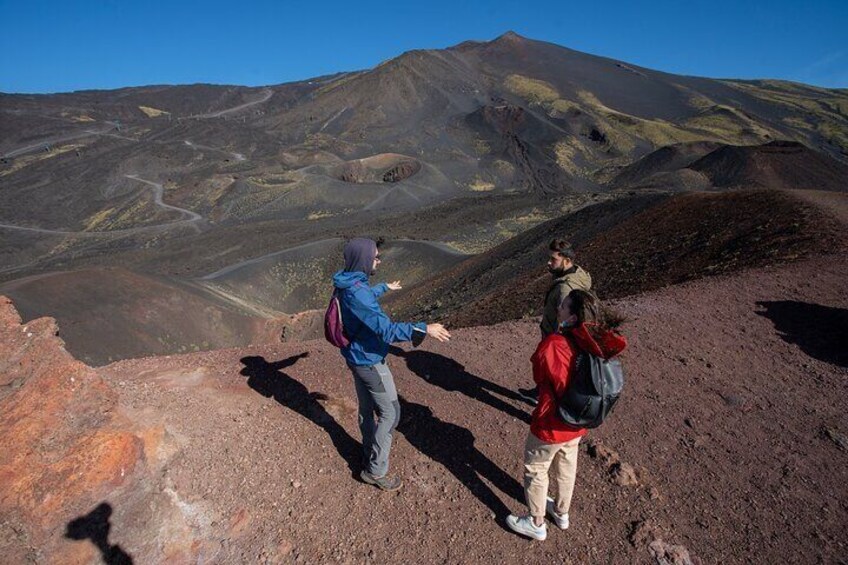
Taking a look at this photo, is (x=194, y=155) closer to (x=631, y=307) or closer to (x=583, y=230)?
(x=583, y=230)

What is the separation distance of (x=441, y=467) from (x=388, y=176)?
5058 centimetres

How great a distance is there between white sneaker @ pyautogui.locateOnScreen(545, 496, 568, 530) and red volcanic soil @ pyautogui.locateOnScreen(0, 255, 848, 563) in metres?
0.09

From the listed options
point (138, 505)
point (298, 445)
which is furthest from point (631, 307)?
point (138, 505)

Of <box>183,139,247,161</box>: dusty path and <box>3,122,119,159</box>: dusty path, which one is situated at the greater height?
<box>3,122,119,159</box>: dusty path

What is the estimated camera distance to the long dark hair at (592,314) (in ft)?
9.82

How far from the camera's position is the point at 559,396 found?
122 inches

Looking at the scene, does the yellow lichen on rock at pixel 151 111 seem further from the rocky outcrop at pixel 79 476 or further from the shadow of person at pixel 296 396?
the rocky outcrop at pixel 79 476

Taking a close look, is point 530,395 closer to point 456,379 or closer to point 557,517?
point 456,379

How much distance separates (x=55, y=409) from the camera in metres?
4.06

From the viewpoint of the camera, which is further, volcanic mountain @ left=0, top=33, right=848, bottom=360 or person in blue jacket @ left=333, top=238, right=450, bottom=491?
volcanic mountain @ left=0, top=33, right=848, bottom=360

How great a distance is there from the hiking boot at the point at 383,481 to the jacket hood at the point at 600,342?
2.07 m

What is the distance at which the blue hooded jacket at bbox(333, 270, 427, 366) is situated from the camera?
3465mm

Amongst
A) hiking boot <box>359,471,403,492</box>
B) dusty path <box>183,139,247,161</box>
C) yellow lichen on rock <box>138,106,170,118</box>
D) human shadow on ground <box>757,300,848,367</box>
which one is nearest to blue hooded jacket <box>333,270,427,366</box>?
hiking boot <box>359,471,403,492</box>

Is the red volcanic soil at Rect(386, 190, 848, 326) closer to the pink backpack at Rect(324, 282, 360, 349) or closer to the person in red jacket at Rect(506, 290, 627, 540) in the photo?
the person in red jacket at Rect(506, 290, 627, 540)
